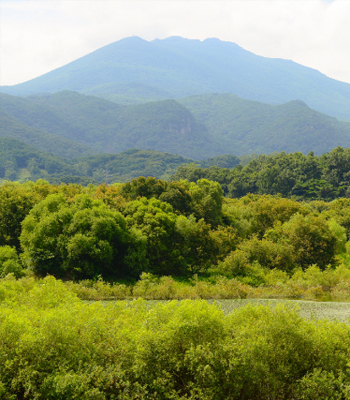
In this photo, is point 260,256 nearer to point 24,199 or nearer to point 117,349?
point 24,199

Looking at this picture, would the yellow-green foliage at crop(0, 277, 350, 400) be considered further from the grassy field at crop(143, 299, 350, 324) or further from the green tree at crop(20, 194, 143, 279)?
the green tree at crop(20, 194, 143, 279)

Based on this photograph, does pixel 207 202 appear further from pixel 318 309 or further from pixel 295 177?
pixel 295 177

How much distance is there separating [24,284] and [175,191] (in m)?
20.3

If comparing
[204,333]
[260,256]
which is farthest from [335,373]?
[260,256]

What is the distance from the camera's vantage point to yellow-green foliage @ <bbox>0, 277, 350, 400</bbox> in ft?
35.0

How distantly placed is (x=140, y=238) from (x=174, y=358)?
19446mm

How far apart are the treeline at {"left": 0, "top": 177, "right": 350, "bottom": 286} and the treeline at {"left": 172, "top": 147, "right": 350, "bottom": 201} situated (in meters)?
43.7

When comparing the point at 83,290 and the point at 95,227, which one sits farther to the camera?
the point at 95,227

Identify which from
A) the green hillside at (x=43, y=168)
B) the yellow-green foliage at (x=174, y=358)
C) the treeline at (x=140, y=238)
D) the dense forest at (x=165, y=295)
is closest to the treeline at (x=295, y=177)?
the dense forest at (x=165, y=295)

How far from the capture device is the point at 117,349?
37.2 ft

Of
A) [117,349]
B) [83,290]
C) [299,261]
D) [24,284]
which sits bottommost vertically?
[299,261]

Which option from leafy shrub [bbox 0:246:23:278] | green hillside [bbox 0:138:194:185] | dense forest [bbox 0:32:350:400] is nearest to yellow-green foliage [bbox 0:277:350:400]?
dense forest [bbox 0:32:350:400]

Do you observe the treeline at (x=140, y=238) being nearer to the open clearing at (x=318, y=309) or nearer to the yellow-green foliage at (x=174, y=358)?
the open clearing at (x=318, y=309)

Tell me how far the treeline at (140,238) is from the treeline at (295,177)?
1719 inches
